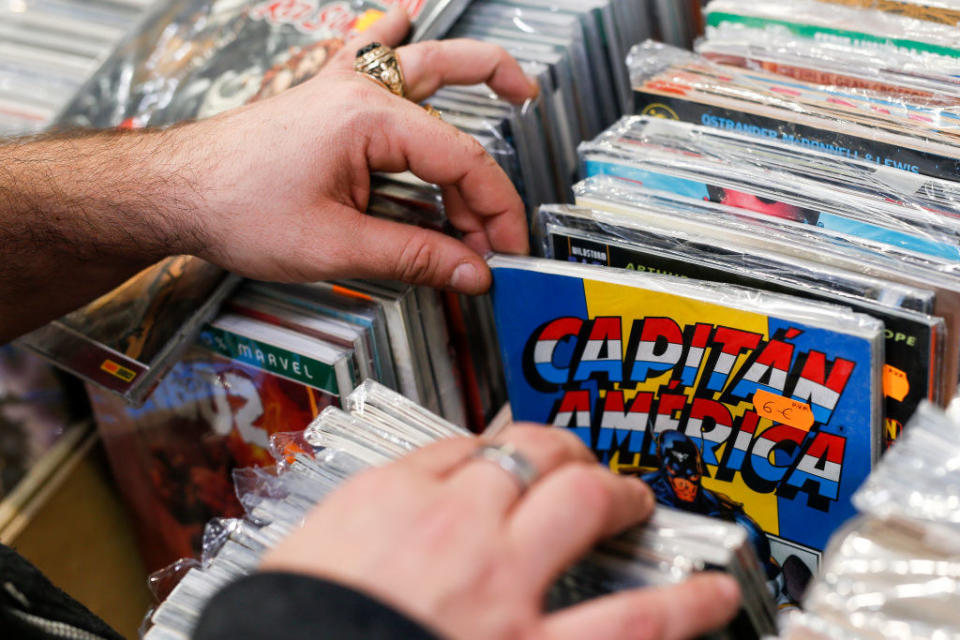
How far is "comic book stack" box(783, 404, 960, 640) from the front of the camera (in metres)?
0.61

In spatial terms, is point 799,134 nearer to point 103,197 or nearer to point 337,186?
point 337,186

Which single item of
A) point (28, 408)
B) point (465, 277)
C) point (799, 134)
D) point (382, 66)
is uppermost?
point (382, 66)

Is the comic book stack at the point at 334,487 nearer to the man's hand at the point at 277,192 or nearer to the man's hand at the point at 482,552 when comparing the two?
the man's hand at the point at 482,552

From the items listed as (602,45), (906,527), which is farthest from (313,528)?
(602,45)

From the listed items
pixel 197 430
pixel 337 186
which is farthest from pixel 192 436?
pixel 337 186

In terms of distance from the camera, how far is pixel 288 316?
116 centimetres

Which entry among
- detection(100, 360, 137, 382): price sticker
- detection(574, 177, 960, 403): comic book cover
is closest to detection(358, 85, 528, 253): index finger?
detection(574, 177, 960, 403): comic book cover

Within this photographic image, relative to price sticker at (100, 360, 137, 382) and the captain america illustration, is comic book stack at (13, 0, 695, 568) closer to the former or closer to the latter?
price sticker at (100, 360, 137, 382)

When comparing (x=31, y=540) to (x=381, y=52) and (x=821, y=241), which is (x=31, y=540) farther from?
(x=821, y=241)

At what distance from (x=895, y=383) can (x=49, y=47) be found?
167cm

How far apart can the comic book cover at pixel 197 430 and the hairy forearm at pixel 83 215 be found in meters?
0.16

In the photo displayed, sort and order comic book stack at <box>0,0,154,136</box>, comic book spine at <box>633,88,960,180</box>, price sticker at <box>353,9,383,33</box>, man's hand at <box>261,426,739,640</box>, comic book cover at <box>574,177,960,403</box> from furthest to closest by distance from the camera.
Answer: comic book stack at <box>0,0,154,136</box> < price sticker at <box>353,9,383,33</box> < comic book spine at <box>633,88,960,180</box> < comic book cover at <box>574,177,960,403</box> < man's hand at <box>261,426,739,640</box>

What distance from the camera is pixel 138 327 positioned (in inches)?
47.8

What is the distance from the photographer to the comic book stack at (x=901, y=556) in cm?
61
